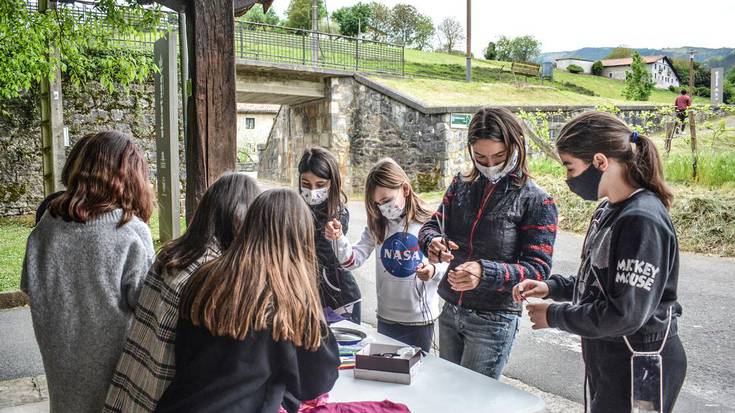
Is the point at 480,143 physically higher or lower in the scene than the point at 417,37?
lower

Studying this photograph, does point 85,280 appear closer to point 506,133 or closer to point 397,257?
point 397,257

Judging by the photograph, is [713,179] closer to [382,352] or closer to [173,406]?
[382,352]

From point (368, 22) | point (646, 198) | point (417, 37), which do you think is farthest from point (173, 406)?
point (417, 37)

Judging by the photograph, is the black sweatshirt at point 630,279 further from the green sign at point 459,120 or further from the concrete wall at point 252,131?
the concrete wall at point 252,131

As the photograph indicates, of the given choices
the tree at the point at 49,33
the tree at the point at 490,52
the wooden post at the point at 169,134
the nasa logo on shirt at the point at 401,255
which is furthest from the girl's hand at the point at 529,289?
the tree at the point at 490,52

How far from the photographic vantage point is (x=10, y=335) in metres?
5.53

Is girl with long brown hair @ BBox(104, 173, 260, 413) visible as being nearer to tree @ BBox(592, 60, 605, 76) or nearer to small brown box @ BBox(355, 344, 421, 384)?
small brown box @ BBox(355, 344, 421, 384)

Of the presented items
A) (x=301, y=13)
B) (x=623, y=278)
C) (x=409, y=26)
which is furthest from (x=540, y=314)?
(x=409, y=26)

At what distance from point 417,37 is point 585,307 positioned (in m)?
55.3

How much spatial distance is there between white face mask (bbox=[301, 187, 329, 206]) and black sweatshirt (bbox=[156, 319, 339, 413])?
1.76 m

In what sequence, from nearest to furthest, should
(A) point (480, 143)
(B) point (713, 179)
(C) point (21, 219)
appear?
(A) point (480, 143)
(B) point (713, 179)
(C) point (21, 219)

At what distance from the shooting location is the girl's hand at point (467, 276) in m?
2.45

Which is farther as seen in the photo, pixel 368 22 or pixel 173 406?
pixel 368 22

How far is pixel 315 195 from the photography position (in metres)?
3.52
